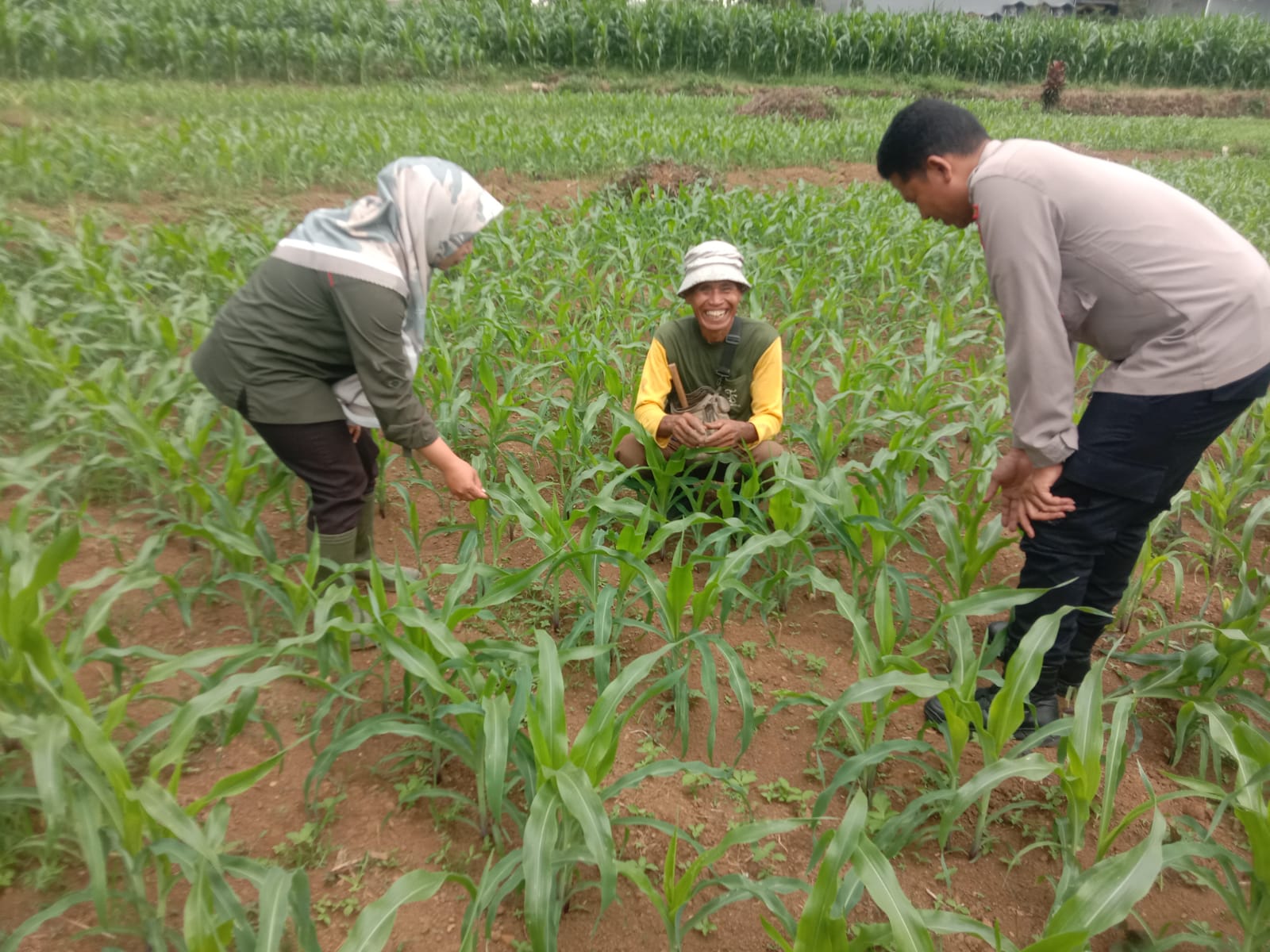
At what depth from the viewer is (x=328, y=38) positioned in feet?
44.7

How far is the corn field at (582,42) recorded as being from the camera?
12.0 metres

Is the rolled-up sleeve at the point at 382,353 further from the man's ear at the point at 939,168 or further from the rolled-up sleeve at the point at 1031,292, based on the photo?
the rolled-up sleeve at the point at 1031,292

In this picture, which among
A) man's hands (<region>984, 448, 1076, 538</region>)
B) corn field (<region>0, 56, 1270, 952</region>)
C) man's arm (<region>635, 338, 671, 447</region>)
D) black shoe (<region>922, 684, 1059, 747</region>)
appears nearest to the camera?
corn field (<region>0, 56, 1270, 952</region>)

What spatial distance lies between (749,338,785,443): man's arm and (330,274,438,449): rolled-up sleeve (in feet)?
4.33

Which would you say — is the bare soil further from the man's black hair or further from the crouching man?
the man's black hair

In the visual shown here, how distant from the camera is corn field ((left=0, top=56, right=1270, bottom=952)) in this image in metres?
1.40

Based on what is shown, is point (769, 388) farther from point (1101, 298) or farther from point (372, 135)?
point (372, 135)

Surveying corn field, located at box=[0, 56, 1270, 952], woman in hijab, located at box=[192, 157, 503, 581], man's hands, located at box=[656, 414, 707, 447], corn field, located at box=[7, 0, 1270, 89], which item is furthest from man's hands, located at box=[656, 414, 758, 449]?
corn field, located at box=[7, 0, 1270, 89]

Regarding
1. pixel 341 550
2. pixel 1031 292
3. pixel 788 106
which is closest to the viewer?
pixel 1031 292

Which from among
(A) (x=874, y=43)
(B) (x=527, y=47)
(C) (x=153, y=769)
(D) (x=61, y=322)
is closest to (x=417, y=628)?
(C) (x=153, y=769)

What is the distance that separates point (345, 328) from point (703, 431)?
1280 mm

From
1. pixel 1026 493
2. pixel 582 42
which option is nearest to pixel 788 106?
pixel 582 42

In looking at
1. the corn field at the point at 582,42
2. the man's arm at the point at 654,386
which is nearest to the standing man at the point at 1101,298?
the man's arm at the point at 654,386

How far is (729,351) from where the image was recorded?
9.48ft
